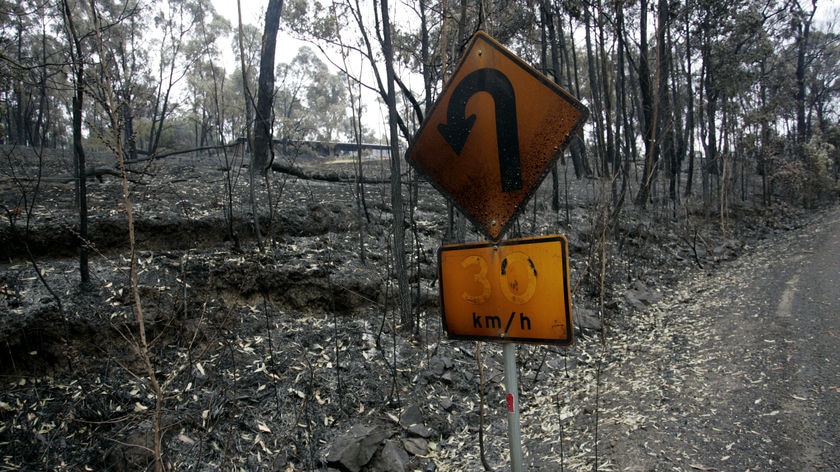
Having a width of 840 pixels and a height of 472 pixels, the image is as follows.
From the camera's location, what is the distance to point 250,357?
13.7 ft

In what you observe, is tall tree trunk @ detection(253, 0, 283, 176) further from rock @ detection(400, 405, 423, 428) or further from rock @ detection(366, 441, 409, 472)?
rock @ detection(366, 441, 409, 472)

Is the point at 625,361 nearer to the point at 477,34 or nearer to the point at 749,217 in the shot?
the point at 477,34

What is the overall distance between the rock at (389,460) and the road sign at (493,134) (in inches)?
90.3

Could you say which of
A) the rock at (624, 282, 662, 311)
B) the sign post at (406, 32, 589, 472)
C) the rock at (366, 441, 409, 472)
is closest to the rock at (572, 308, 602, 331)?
the rock at (624, 282, 662, 311)

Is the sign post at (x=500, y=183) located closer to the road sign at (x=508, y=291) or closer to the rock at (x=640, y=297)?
the road sign at (x=508, y=291)

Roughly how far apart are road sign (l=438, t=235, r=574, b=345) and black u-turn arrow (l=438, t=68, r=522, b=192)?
0.85 ft

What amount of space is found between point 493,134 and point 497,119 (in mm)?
57

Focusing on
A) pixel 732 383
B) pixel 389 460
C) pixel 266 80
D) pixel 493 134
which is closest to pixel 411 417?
pixel 389 460

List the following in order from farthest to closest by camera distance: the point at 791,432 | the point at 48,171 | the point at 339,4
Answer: the point at 48,171 → the point at 339,4 → the point at 791,432

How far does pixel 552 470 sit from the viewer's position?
10.2 ft

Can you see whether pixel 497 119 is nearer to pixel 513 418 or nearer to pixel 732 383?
pixel 513 418

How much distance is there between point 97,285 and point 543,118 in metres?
4.61

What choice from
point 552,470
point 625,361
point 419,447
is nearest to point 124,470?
point 419,447

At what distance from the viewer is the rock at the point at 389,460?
3188mm
